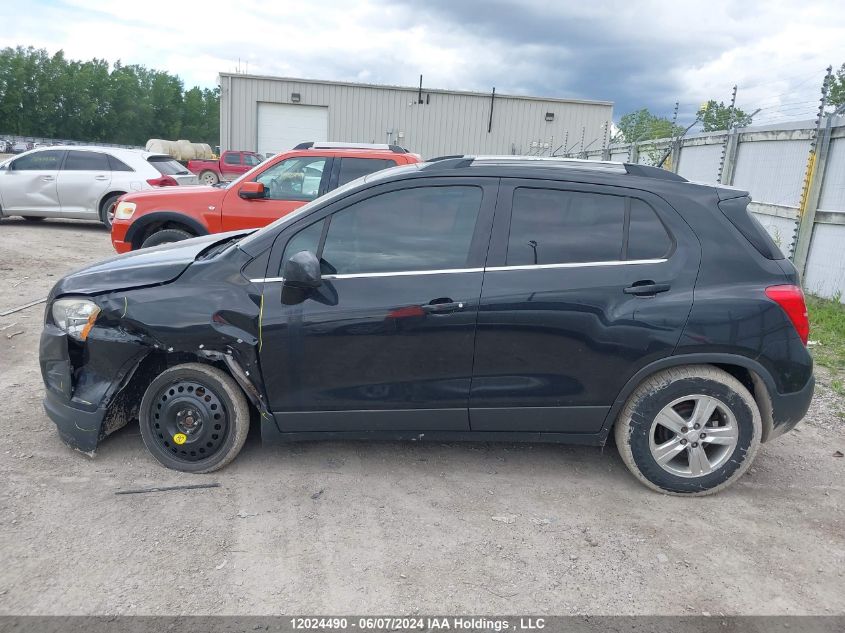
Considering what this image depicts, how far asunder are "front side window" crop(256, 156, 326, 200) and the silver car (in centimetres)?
626

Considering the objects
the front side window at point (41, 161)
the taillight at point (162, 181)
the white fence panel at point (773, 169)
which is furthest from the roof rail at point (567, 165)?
the front side window at point (41, 161)

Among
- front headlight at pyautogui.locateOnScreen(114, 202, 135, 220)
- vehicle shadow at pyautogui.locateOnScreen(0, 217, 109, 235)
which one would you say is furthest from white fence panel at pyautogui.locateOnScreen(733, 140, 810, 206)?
vehicle shadow at pyautogui.locateOnScreen(0, 217, 109, 235)

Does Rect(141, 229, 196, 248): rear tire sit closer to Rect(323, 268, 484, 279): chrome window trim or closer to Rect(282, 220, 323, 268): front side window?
Rect(282, 220, 323, 268): front side window

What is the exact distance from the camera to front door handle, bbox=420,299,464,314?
11.6 feet

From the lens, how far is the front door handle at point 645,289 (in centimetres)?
355

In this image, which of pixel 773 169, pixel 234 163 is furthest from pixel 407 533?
pixel 234 163

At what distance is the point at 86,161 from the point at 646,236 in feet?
41.4

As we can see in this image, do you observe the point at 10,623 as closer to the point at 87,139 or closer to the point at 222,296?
the point at 222,296

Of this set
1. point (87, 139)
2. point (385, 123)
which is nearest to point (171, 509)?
point (385, 123)

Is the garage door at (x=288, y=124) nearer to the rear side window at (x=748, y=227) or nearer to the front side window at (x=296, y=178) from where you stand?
the front side window at (x=296, y=178)

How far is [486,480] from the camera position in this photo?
388 centimetres

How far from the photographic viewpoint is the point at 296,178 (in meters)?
7.87

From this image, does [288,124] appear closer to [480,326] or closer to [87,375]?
[87,375]

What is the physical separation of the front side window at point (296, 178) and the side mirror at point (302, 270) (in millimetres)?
4529
